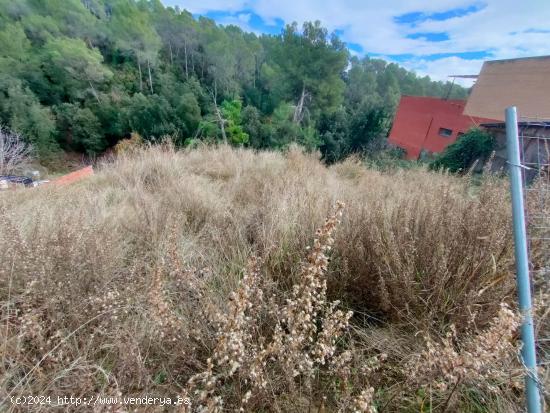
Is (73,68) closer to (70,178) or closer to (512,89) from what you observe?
(70,178)

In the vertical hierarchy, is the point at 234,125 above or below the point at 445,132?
below

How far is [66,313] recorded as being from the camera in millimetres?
1072

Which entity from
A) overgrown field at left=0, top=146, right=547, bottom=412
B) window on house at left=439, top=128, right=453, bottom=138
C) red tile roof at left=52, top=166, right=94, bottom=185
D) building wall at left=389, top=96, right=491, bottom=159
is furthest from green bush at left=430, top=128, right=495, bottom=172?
red tile roof at left=52, top=166, right=94, bottom=185

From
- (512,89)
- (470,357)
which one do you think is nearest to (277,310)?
(470,357)

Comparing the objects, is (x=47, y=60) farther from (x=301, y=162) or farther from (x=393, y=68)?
(x=393, y=68)

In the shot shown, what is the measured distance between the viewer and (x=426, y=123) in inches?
642

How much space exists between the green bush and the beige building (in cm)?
257

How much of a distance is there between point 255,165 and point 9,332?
3894 mm

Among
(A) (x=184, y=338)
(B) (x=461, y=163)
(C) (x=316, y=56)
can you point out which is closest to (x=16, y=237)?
(A) (x=184, y=338)

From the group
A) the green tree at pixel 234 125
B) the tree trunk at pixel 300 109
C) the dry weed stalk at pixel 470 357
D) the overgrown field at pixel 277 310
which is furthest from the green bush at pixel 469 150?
the green tree at pixel 234 125

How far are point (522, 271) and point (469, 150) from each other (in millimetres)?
11664

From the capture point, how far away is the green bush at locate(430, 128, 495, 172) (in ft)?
31.4

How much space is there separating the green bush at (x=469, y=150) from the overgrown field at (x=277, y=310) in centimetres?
968

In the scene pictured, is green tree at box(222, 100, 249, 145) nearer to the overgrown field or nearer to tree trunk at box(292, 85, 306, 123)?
tree trunk at box(292, 85, 306, 123)
